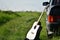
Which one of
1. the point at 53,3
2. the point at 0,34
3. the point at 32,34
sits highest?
the point at 53,3

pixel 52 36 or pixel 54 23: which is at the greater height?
pixel 54 23

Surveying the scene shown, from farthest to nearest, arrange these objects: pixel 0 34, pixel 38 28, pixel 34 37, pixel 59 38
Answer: pixel 0 34
pixel 59 38
pixel 38 28
pixel 34 37

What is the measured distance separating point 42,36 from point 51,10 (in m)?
2.77

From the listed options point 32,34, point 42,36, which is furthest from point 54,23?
point 42,36

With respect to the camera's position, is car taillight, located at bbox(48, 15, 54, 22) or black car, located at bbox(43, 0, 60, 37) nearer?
black car, located at bbox(43, 0, 60, 37)

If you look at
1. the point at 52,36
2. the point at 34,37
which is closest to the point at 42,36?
the point at 52,36

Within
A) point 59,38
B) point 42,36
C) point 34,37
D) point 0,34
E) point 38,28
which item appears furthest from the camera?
point 0,34

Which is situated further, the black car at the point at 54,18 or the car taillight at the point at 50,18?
the car taillight at the point at 50,18

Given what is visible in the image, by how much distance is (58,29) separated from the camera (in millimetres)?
10102

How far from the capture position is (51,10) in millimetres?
10148

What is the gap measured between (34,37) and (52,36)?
2298 mm

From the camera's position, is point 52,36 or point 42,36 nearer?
point 52,36

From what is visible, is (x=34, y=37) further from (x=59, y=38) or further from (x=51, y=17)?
(x=59, y=38)

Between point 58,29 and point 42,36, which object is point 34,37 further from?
point 42,36
